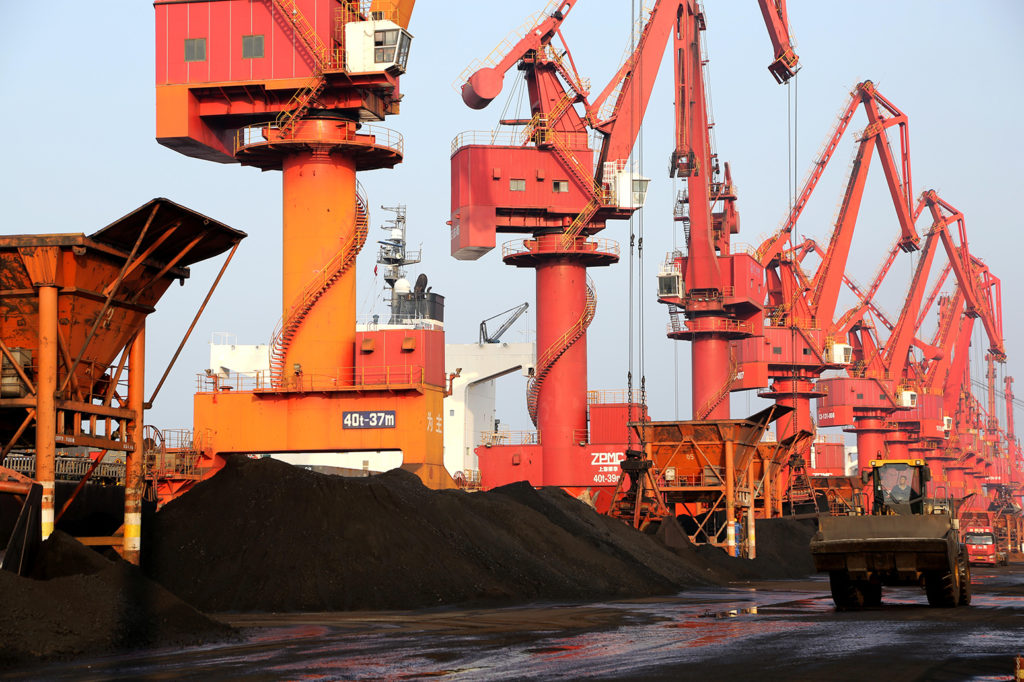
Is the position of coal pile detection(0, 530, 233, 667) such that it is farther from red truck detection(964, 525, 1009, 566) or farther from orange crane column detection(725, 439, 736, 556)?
red truck detection(964, 525, 1009, 566)

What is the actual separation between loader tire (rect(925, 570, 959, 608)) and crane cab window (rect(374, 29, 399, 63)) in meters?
25.7

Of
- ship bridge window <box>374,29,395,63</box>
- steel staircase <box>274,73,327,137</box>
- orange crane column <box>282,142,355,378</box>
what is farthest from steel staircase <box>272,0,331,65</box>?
orange crane column <box>282,142,355,378</box>

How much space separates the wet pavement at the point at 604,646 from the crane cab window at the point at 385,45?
869 inches

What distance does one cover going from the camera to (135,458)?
A: 2577 cm

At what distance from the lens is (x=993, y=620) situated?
23.2 meters

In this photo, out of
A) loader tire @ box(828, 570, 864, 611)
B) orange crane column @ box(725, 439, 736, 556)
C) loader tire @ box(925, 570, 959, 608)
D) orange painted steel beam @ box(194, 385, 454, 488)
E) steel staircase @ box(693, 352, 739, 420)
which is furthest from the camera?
steel staircase @ box(693, 352, 739, 420)

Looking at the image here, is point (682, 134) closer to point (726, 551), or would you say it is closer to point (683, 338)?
point (683, 338)

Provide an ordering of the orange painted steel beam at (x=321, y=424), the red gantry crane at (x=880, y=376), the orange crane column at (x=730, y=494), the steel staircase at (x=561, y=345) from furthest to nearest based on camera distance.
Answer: the red gantry crane at (x=880, y=376)
the steel staircase at (x=561, y=345)
the orange crane column at (x=730, y=494)
the orange painted steel beam at (x=321, y=424)

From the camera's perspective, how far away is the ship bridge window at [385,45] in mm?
42656

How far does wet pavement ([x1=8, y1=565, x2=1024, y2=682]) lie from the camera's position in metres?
15.9

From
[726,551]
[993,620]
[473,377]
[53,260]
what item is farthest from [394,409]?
[473,377]

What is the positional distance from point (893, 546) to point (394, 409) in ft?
69.9

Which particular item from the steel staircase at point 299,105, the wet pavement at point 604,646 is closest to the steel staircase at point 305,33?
the steel staircase at point 299,105

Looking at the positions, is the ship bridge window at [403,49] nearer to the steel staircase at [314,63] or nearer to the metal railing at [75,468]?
the steel staircase at [314,63]
